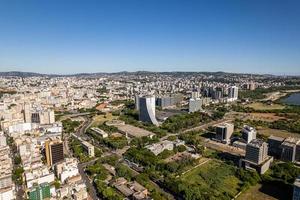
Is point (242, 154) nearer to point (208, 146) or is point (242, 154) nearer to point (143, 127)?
point (208, 146)

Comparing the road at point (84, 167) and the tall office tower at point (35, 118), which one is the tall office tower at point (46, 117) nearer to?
the tall office tower at point (35, 118)

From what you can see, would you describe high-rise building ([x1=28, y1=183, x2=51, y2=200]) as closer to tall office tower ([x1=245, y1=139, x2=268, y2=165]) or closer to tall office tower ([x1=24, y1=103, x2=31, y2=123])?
tall office tower ([x1=245, y1=139, x2=268, y2=165])

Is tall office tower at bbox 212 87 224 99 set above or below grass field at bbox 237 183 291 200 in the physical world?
above

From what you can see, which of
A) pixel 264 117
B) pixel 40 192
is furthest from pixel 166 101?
pixel 40 192

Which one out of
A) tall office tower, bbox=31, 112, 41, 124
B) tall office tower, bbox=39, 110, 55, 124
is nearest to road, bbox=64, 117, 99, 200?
tall office tower, bbox=39, 110, 55, 124

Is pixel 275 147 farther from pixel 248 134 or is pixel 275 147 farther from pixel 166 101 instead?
pixel 166 101

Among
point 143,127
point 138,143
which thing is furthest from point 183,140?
point 143,127
